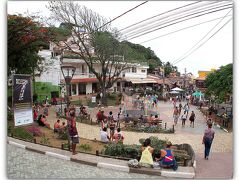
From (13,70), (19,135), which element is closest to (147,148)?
(19,135)

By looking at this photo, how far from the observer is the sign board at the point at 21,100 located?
30.2 ft

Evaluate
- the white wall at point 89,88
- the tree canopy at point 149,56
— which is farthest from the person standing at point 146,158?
the tree canopy at point 149,56

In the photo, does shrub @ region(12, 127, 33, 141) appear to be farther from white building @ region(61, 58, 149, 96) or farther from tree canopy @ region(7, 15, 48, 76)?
white building @ region(61, 58, 149, 96)

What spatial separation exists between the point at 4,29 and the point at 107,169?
472 centimetres

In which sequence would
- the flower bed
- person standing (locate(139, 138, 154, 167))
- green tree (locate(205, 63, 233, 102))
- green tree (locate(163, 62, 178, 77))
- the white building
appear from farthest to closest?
green tree (locate(163, 62, 178, 77)) → the white building → green tree (locate(205, 63, 233, 102)) → the flower bed → person standing (locate(139, 138, 154, 167))

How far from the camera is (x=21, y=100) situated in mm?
9359

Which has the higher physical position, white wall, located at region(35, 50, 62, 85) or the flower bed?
white wall, located at region(35, 50, 62, 85)

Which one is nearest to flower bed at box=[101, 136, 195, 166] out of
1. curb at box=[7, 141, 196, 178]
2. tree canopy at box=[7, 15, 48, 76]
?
curb at box=[7, 141, 196, 178]

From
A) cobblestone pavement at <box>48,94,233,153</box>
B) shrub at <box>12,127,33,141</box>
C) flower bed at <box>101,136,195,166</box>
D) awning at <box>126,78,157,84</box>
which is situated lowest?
cobblestone pavement at <box>48,94,233,153</box>

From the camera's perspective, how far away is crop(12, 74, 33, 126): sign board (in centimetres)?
921

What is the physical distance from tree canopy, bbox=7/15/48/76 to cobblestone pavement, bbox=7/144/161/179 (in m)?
4.72

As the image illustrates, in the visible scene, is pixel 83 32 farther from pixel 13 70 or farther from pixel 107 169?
pixel 107 169

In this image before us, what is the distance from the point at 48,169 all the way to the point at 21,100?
282 cm

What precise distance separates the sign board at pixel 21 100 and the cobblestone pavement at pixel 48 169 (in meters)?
1.27
